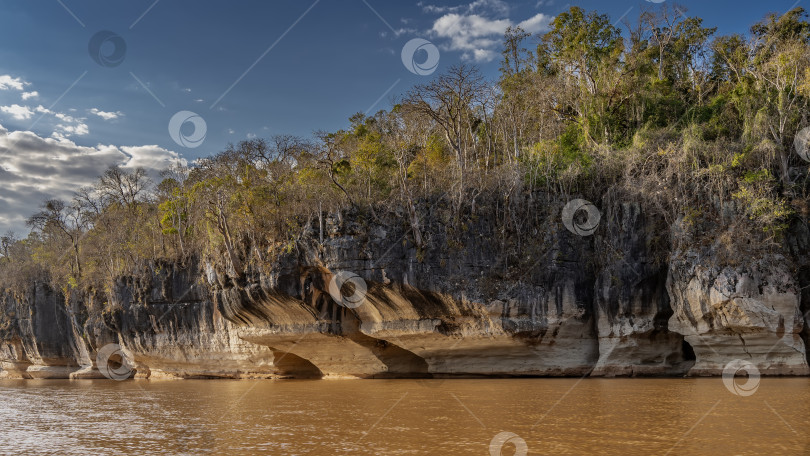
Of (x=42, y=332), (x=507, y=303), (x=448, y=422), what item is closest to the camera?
(x=448, y=422)

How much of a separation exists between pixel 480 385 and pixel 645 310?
629 cm

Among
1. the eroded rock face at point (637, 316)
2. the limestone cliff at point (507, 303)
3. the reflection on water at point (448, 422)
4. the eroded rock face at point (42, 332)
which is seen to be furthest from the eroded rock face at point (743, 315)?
the eroded rock face at point (42, 332)

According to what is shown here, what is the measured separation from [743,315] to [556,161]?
28.9 feet

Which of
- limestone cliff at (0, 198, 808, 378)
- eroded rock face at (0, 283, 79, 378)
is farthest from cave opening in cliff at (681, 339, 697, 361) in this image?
eroded rock face at (0, 283, 79, 378)

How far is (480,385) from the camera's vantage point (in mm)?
18016

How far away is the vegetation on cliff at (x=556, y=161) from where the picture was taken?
1880 centimetres

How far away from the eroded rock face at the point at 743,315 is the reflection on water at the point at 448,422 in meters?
1.32

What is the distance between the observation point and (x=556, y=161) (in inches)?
871

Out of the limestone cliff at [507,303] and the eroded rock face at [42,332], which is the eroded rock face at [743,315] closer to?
the limestone cliff at [507,303]

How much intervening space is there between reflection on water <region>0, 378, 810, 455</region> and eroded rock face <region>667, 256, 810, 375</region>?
1315 mm

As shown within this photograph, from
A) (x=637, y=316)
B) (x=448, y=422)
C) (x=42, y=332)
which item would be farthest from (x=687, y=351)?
(x=42, y=332)

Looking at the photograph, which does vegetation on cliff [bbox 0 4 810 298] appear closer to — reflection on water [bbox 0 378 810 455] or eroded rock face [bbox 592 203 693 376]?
eroded rock face [bbox 592 203 693 376]

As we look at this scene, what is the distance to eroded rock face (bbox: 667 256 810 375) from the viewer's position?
1636cm

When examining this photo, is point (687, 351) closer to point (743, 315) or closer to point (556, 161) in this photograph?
point (743, 315)
